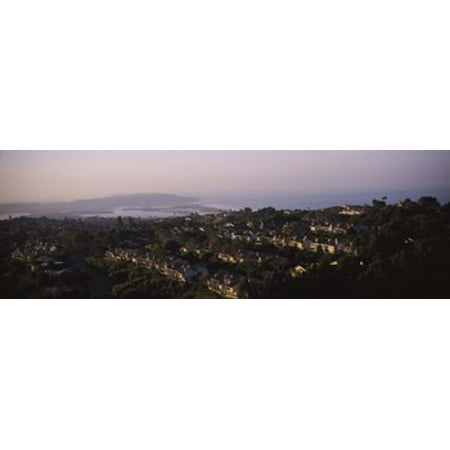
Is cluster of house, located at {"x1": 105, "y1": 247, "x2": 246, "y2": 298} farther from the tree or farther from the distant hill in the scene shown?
the tree

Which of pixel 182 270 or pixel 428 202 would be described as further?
pixel 428 202

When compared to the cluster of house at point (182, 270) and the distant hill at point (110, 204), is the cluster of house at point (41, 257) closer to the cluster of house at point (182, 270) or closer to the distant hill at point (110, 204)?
the distant hill at point (110, 204)

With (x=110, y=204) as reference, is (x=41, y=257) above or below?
below

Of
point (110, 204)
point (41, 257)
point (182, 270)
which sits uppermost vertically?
point (110, 204)

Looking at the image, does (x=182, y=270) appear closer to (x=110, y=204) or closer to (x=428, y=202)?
(x=110, y=204)

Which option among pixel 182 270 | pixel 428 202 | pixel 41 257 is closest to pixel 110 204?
pixel 41 257

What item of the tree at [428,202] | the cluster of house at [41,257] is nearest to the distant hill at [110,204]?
the cluster of house at [41,257]

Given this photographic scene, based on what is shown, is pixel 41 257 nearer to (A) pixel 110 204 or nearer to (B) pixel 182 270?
(A) pixel 110 204
